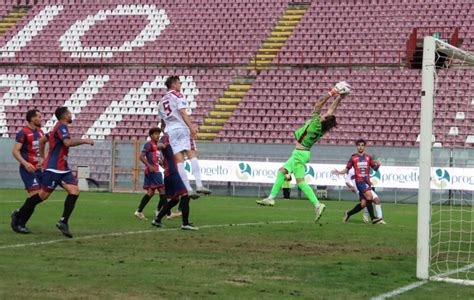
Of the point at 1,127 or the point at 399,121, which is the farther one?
the point at 1,127

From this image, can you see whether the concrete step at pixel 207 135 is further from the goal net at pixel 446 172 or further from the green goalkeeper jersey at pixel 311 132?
the green goalkeeper jersey at pixel 311 132

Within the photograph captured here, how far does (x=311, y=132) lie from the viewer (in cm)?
1502

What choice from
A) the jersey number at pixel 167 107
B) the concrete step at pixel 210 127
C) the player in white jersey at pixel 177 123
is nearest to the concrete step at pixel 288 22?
the concrete step at pixel 210 127

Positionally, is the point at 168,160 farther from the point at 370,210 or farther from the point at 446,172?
the point at 446,172

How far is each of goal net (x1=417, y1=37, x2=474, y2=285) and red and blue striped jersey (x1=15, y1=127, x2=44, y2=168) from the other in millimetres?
6356

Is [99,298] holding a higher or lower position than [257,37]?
lower

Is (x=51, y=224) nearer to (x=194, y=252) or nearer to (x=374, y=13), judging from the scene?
(x=194, y=252)

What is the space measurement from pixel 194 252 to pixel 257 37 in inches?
1197

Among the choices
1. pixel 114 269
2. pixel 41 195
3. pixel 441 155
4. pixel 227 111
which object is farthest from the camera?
pixel 227 111

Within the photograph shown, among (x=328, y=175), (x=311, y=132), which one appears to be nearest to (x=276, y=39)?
(x=328, y=175)

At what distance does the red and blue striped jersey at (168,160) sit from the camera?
14.8 meters

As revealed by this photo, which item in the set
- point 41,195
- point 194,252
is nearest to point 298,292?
point 194,252

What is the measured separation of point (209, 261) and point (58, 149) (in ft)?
12.4

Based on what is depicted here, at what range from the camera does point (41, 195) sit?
12969 mm
